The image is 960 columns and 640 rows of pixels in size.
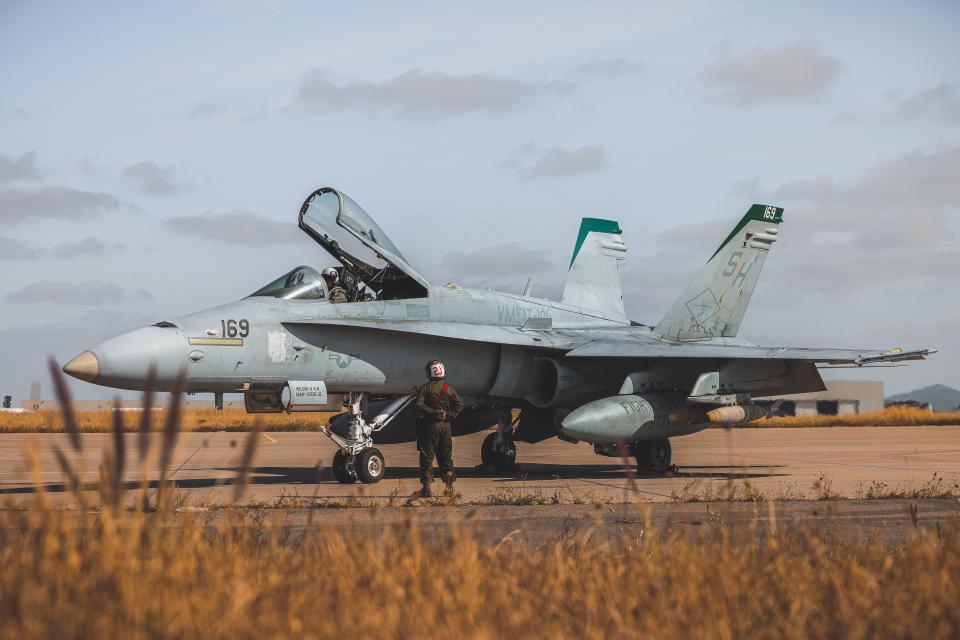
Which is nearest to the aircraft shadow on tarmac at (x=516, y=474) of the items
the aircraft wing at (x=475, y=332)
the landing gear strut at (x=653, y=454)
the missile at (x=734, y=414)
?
the landing gear strut at (x=653, y=454)

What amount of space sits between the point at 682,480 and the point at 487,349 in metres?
3.42

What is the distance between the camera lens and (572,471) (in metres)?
17.3

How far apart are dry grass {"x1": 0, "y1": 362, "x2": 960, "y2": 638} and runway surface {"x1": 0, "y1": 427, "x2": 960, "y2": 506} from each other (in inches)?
19.6

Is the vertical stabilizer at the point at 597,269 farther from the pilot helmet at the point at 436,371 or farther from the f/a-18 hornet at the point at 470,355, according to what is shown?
the pilot helmet at the point at 436,371

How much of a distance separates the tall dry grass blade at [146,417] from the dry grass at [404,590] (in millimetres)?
35

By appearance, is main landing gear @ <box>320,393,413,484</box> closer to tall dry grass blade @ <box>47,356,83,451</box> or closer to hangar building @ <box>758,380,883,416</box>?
tall dry grass blade @ <box>47,356,83,451</box>

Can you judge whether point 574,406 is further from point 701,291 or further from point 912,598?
point 912,598

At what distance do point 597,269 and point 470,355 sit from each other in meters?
5.19

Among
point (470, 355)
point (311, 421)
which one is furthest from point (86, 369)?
point (311, 421)

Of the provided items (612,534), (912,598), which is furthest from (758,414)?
(912,598)

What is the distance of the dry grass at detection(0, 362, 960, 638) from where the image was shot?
141 inches

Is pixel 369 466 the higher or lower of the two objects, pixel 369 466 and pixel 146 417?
the lower

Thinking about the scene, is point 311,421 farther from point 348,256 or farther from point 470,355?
point 348,256

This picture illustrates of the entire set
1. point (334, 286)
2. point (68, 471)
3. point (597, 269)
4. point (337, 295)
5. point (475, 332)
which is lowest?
point (68, 471)
